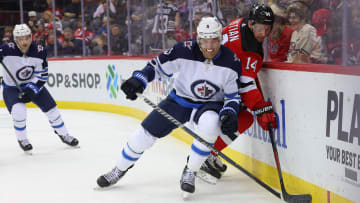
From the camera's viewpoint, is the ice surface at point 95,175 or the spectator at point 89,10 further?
the spectator at point 89,10

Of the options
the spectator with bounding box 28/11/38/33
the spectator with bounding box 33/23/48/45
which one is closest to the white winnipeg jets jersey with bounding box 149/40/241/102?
the spectator with bounding box 33/23/48/45

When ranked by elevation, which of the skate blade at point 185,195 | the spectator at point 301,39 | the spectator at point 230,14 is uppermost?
the spectator at point 230,14

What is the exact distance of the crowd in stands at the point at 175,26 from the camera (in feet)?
9.24

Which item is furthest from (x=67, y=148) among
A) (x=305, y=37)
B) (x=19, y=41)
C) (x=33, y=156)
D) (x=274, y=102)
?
(x=305, y=37)

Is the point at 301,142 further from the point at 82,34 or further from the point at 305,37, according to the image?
Answer: the point at 82,34

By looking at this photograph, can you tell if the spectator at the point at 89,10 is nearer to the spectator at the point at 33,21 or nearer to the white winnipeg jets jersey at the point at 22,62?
the spectator at the point at 33,21

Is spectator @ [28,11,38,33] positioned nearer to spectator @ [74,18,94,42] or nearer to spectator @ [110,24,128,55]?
spectator @ [74,18,94,42]

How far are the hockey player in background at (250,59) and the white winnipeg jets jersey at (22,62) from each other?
2027 millimetres

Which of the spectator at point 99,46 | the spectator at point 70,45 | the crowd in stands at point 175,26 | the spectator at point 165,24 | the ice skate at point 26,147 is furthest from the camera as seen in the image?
the spectator at point 70,45

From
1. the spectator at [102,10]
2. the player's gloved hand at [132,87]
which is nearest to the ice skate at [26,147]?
the player's gloved hand at [132,87]

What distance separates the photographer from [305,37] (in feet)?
10.3

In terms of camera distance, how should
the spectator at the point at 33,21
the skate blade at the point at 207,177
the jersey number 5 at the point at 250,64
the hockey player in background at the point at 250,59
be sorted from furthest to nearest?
the spectator at the point at 33,21 < the skate blade at the point at 207,177 < the jersey number 5 at the point at 250,64 < the hockey player in background at the point at 250,59

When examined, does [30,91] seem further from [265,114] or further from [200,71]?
[265,114]

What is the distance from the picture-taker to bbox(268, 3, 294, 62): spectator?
340 centimetres
